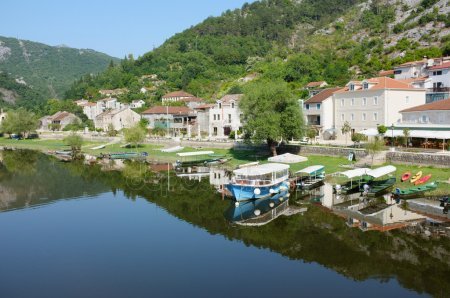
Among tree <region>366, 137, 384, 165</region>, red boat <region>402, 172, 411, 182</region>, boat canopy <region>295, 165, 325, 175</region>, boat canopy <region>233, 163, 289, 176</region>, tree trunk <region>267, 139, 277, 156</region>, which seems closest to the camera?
boat canopy <region>233, 163, 289, 176</region>

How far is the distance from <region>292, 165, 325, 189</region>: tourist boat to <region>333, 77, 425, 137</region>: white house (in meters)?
19.5

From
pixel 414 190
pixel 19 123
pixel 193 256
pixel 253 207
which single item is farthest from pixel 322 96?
pixel 19 123

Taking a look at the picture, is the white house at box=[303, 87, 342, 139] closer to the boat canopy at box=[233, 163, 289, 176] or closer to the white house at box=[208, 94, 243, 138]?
the white house at box=[208, 94, 243, 138]

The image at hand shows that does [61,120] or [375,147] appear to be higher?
[61,120]

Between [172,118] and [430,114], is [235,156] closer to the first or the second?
[430,114]

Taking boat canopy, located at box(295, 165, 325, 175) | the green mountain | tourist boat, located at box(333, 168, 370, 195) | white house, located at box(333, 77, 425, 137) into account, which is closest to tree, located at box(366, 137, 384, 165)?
tourist boat, located at box(333, 168, 370, 195)

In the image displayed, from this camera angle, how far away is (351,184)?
41594mm

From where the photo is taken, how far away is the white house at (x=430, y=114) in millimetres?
51641

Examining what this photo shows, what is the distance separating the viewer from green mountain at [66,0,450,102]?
→ 4409 inches

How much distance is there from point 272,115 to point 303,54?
7995 cm

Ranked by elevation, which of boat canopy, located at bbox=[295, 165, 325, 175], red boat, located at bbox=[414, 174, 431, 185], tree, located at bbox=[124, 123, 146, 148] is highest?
tree, located at bbox=[124, 123, 146, 148]

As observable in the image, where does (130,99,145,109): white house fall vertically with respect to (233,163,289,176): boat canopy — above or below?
above

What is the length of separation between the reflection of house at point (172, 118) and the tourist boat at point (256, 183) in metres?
56.3

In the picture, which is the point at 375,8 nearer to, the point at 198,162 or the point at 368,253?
the point at 198,162
